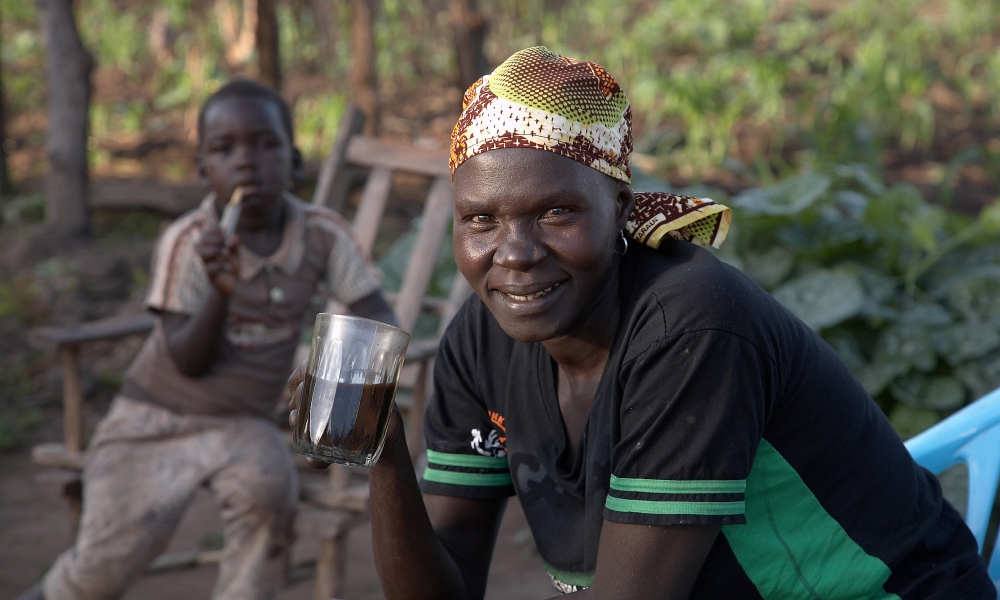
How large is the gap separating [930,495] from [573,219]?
2.52 ft

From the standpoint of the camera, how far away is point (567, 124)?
1.45m

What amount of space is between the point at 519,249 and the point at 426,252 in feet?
7.38

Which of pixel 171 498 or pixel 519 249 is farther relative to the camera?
pixel 171 498

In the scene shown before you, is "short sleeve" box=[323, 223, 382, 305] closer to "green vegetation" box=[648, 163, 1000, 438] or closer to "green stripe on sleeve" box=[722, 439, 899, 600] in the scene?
"green vegetation" box=[648, 163, 1000, 438]

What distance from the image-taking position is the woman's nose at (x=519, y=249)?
1.46m

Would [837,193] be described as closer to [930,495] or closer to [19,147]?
[930,495]

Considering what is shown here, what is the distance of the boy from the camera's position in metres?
2.72

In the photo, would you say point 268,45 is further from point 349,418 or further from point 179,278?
point 349,418

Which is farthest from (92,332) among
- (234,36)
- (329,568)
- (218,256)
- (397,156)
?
(234,36)

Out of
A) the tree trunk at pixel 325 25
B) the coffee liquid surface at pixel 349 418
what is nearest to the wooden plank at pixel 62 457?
the coffee liquid surface at pixel 349 418

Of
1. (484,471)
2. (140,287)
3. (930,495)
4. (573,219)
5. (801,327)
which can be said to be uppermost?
(573,219)

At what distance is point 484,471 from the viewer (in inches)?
70.7

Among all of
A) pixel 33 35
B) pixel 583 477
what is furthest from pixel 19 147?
pixel 583 477

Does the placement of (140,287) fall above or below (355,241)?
below
